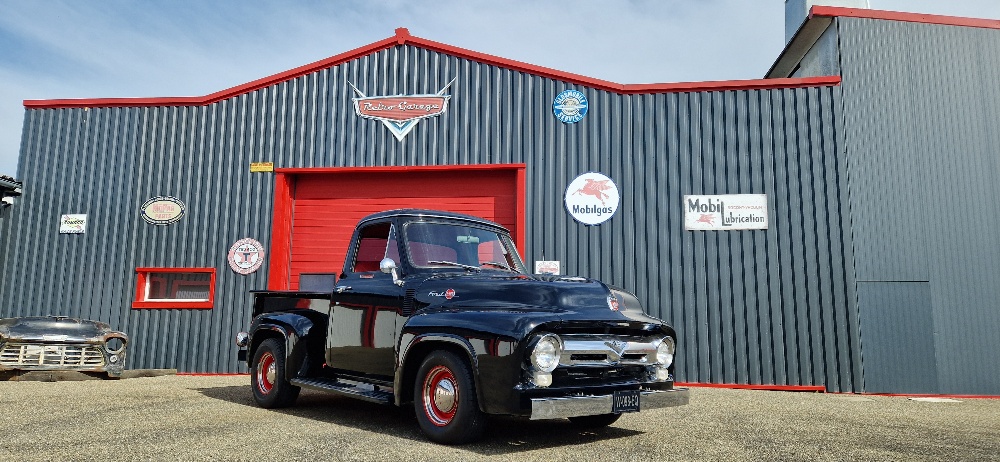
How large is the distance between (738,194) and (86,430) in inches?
359

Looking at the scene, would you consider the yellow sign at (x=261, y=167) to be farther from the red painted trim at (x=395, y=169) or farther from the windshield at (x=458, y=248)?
the windshield at (x=458, y=248)

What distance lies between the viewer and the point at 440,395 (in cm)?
483

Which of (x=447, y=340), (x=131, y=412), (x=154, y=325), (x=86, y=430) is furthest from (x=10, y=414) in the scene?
(x=154, y=325)

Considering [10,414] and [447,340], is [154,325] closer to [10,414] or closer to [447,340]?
[10,414]

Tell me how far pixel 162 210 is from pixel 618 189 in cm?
804

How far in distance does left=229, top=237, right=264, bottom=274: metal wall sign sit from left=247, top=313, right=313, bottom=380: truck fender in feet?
16.0

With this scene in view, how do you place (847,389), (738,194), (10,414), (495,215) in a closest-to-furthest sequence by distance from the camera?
1. (10,414)
2. (847,389)
3. (738,194)
4. (495,215)

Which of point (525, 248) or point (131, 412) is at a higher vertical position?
point (525, 248)

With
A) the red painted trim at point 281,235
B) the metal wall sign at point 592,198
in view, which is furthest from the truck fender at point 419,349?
the red painted trim at point 281,235

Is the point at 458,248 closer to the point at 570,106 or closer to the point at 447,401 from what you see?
the point at 447,401

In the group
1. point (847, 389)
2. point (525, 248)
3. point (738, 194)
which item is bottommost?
point (847, 389)

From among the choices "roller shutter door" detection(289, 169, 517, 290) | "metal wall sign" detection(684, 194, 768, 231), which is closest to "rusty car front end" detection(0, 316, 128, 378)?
"roller shutter door" detection(289, 169, 517, 290)

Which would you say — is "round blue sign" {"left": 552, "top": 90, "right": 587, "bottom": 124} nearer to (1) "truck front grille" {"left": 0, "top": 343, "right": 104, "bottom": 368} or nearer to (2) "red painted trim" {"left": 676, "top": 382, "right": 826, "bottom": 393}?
(2) "red painted trim" {"left": 676, "top": 382, "right": 826, "bottom": 393}

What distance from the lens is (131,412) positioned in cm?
632
